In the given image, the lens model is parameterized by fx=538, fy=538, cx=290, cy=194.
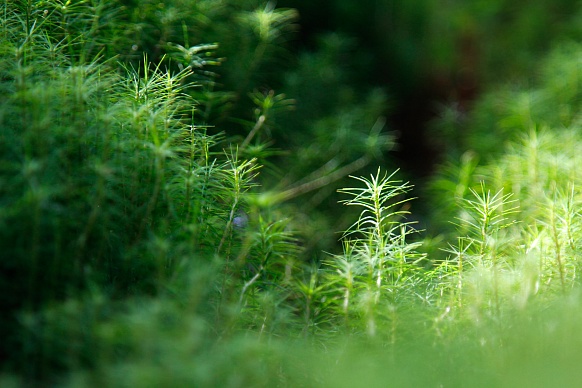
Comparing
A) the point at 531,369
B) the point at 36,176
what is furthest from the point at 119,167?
the point at 531,369

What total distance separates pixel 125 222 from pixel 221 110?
3.35ft

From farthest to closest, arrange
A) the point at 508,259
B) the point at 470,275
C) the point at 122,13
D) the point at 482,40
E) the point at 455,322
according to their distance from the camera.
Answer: the point at 482,40 < the point at 122,13 < the point at 508,259 < the point at 470,275 < the point at 455,322

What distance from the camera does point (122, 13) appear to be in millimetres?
2092

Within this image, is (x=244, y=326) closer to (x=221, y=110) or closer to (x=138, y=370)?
(x=138, y=370)

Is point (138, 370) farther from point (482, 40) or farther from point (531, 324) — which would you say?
point (482, 40)

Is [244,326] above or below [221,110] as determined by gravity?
below

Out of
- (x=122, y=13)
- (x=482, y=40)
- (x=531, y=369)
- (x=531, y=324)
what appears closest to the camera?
(x=531, y=369)

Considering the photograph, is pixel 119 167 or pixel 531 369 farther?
pixel 119 167

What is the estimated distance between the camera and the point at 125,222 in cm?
135

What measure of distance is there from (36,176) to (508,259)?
52.3 inches

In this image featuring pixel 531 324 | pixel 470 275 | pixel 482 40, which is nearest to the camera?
pixel 531 324

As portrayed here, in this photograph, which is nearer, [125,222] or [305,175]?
[125,222]

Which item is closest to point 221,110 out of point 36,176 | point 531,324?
point 36,176

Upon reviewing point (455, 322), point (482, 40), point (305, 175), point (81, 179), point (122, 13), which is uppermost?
point (482, 40)
